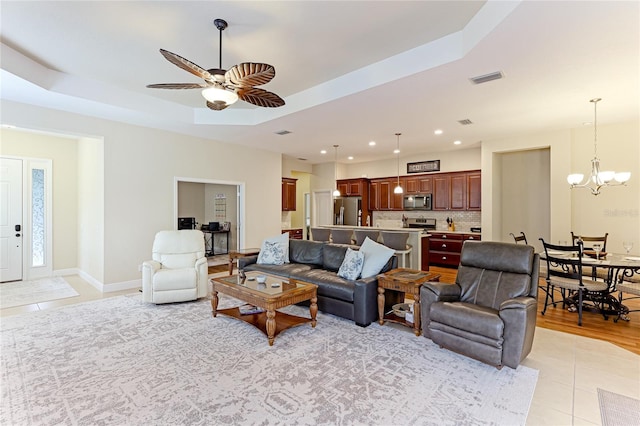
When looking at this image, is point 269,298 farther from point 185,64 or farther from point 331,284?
point 185,64

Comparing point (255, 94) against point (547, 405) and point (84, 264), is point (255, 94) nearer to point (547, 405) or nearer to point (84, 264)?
point (547, 405)

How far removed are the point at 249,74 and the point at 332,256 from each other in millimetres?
2991

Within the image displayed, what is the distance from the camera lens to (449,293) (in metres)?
3.22

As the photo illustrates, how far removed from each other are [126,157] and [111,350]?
3.71 metres

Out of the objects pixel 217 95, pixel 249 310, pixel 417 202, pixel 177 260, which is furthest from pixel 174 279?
pixel 417 202

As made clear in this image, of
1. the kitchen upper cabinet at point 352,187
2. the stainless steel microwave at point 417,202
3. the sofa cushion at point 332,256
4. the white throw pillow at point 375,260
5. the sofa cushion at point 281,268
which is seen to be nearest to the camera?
the white throw pillow at point 375,260

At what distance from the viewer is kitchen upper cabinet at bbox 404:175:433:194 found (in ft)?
27.2

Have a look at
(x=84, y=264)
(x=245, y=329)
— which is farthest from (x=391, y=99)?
(x=84, y=264)

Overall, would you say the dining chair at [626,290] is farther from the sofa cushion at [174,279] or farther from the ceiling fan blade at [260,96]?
the sofa cushion at [174,279]

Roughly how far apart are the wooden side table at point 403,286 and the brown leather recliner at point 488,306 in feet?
0.40

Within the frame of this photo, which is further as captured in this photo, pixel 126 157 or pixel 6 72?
pixel 126 157

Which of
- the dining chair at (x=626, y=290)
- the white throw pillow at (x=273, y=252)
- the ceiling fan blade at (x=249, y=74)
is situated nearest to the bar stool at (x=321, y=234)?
the white throw pillow at (x=273, y=252)

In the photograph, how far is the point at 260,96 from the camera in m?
3.30

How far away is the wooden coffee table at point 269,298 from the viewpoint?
319 centimetres
